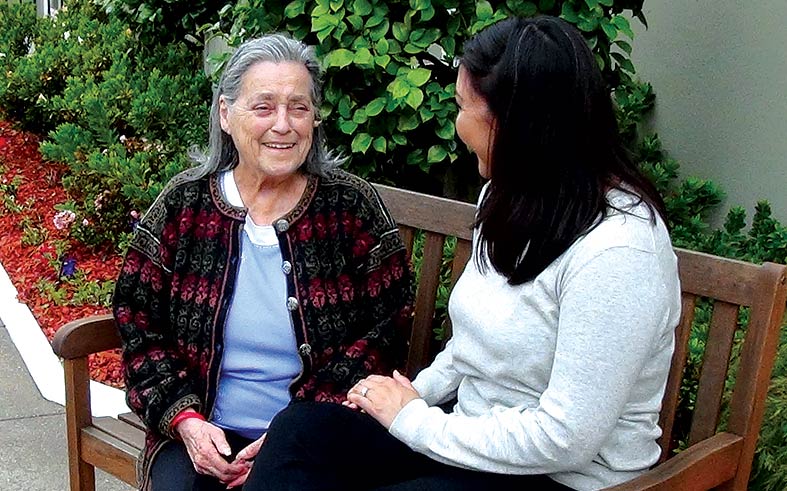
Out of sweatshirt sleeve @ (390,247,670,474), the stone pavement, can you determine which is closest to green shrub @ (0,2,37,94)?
the stone pavement

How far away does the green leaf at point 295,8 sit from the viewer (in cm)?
378

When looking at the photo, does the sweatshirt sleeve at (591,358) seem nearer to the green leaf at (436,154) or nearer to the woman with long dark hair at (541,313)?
the woman with long dark hair at (541,313)

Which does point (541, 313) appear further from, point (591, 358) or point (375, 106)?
point (375, 106)

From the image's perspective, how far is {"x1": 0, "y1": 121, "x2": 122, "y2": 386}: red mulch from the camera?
5.15m

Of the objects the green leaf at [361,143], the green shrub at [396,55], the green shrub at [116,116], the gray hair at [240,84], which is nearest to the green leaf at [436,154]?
the green shrub at [396,55]

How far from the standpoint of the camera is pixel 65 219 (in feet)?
19.1

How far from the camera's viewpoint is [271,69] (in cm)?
262

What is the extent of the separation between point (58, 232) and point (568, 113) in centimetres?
478

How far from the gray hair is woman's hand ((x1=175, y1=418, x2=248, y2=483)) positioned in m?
0.68

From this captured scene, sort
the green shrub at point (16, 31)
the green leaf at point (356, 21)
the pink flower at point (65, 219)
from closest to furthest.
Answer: the green leaf at point (356, 21) → the pink flower at point (65, 219) → the green shrub at point (16, 31)

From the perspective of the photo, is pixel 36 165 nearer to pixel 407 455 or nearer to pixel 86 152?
pixel 86 152

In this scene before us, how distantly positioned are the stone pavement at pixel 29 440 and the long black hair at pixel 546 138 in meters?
2.34

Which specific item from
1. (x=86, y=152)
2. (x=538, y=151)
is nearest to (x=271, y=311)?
(x=538, y=151)

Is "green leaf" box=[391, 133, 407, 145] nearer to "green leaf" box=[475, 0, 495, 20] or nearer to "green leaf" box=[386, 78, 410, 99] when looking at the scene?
"green leaf" box=[386, 78, 410, 99]
